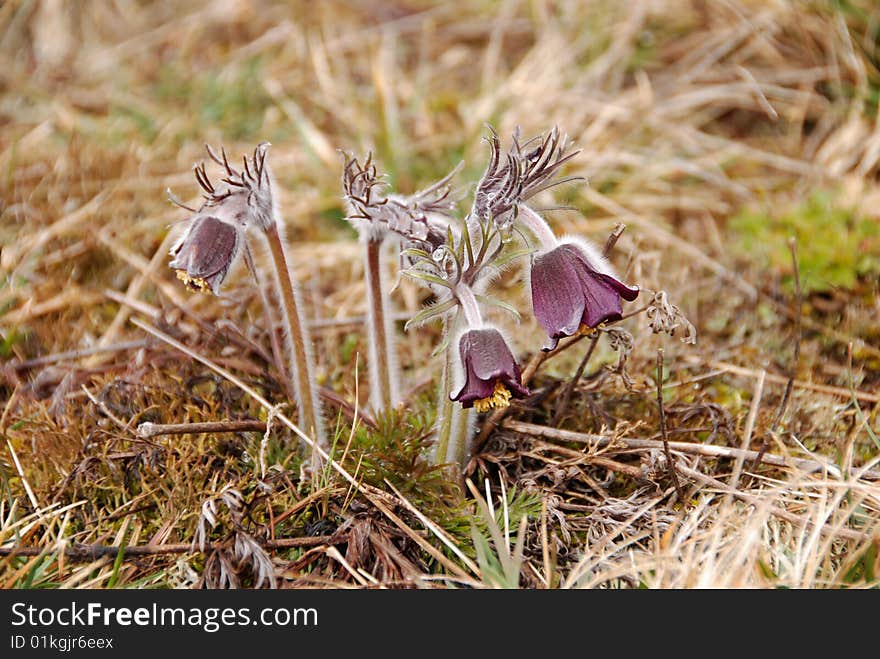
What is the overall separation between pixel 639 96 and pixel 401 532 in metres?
2.71

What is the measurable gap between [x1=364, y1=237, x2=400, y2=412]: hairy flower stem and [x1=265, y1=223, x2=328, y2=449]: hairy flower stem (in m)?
0.16

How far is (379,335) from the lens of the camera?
79.0 inches

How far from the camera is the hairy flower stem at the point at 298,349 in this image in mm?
1903

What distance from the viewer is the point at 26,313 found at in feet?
8.73

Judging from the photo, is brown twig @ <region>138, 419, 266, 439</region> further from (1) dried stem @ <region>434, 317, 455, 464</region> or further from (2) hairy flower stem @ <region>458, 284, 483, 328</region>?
(2) hairy flower stem @ <region>458, 284, 483, 328</region>

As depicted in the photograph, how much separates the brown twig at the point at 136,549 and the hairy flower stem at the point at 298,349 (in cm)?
27

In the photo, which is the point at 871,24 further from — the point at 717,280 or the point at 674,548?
the point at 674,548

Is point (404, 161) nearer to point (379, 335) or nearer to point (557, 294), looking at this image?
point (379, 335)

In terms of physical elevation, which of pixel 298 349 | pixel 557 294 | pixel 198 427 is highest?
pixel 557 294

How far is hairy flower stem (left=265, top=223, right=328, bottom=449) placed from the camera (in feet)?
6.24

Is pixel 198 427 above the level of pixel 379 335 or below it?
below

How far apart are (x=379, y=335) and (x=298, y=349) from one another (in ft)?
0.65

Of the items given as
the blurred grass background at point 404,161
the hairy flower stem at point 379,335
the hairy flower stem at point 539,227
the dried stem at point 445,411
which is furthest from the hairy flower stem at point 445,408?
the blurred grass background at point 404,161

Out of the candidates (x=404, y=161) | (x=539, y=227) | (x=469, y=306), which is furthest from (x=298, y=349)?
(x=404, y=161)
